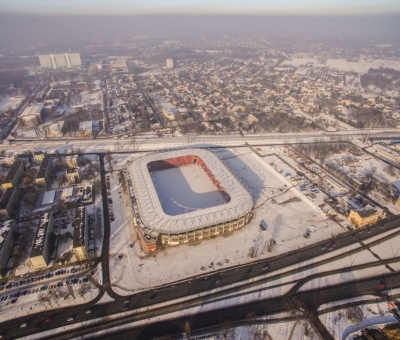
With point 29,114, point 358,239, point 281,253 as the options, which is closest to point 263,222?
point 281,253

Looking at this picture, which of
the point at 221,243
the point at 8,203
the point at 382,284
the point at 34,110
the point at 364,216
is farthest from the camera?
the point at 34,110

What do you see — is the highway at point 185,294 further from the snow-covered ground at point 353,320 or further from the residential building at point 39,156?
the residential building at point 39,156

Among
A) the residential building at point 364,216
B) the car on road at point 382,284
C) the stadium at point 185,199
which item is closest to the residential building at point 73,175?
the stadium at point 185,199

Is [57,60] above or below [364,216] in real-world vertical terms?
above

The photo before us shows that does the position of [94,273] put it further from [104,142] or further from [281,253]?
[104,142]

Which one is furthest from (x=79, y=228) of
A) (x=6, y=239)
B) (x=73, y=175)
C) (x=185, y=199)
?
(x=73, y=175)

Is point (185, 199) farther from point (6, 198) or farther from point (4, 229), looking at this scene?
point (6, 198)
